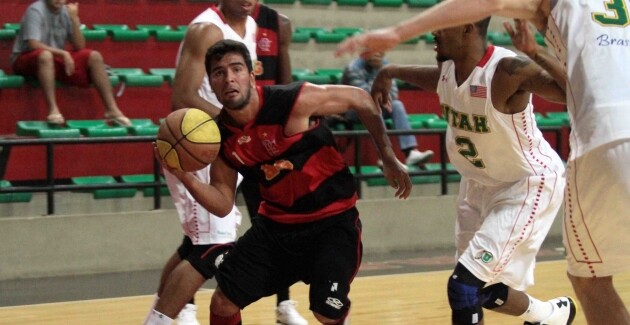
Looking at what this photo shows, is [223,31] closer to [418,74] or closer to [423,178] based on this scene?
[418,74]

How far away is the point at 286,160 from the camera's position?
5.20 m

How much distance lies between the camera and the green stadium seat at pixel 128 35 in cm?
1143

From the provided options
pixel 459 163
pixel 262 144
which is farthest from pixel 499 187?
pixel 262 144

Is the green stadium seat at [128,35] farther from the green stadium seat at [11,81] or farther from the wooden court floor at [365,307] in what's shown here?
the wooden court floor at [365,307]

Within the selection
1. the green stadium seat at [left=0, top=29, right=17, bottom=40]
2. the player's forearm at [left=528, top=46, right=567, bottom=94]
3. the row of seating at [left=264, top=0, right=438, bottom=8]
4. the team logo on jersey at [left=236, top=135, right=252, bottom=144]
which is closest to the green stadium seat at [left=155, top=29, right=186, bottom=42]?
the green stadium seat at [left=0, top=29, right=17, bottom=40]

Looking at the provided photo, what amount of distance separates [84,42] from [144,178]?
148 centimetres

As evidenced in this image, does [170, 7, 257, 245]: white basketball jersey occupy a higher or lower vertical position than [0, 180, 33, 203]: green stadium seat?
higher

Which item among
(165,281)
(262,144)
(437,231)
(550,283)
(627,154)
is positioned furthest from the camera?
(437,231)

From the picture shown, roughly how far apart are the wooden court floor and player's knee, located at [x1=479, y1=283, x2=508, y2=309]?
3.14 feet

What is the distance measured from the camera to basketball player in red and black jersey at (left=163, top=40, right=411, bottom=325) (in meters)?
5.12

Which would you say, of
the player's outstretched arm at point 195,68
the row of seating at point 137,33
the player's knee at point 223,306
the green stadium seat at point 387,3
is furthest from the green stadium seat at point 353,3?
the player's knee at point 223,306

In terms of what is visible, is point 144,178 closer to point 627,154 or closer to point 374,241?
point 374,241

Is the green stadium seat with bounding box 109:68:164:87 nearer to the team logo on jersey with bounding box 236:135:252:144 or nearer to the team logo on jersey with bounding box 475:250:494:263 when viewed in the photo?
the team logo on jersey with bounding box 236:135:252:144

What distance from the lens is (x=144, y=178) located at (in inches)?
408
